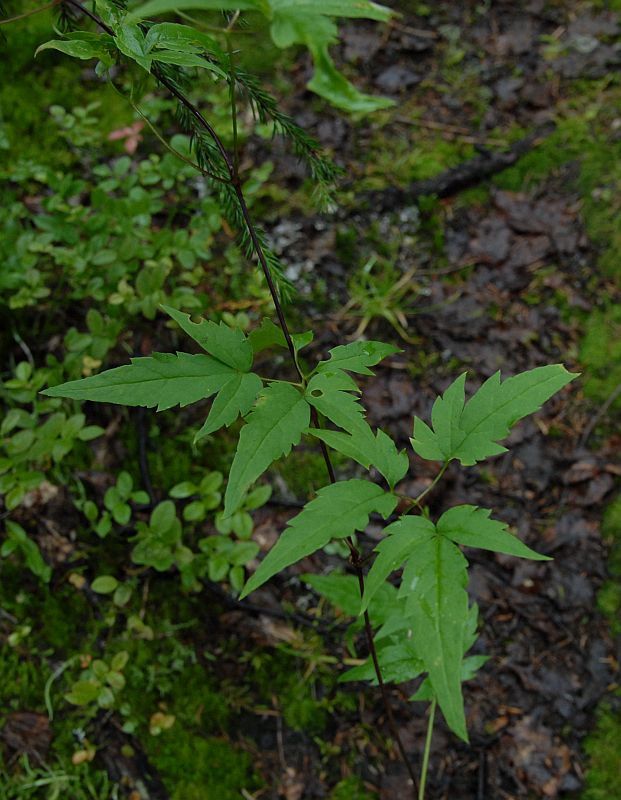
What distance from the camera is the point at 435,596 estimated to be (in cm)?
141

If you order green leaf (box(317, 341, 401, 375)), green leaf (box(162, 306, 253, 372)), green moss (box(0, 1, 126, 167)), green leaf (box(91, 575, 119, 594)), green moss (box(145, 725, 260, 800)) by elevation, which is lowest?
green moss (box(145, 725, 260, 800))

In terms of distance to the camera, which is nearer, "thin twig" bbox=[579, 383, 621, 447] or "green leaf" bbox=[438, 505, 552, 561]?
"green leaf" bbox=[438, 505, 552, 561]

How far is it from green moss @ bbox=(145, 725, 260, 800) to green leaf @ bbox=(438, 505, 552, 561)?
5.55 feet

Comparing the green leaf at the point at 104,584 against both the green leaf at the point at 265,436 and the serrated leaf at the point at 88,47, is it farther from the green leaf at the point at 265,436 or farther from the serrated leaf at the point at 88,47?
the serrated leaf at the point at 88,47

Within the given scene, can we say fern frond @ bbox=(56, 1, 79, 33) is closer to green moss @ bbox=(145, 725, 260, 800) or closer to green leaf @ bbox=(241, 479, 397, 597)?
green leaf @ bbox=(241, 479, 397, 597)

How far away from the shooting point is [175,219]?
12.4ft

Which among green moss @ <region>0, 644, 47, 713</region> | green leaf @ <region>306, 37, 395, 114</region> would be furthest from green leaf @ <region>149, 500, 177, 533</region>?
green leaf @ <region>306, 37, 395, 114</region>

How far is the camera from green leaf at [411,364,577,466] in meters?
1.61

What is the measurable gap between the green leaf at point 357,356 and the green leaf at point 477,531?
40cm

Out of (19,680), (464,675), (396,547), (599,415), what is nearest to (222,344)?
(396,547)

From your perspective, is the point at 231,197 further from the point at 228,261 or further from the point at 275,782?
the point at 275,782

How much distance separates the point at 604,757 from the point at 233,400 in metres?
2.32

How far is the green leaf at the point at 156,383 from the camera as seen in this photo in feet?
4.90

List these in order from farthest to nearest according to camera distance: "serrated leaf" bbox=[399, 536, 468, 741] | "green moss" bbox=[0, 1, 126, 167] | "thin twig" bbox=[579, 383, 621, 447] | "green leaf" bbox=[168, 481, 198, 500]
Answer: "green moss" bbox=[0, 1, 126, 167] → "thin twig" bbox=[579, 383, 621, 447] → "green leaf" bbox=[168, 481, 198, 500] → "serrated leaf" bbox=[399, 536, 468, 741]
